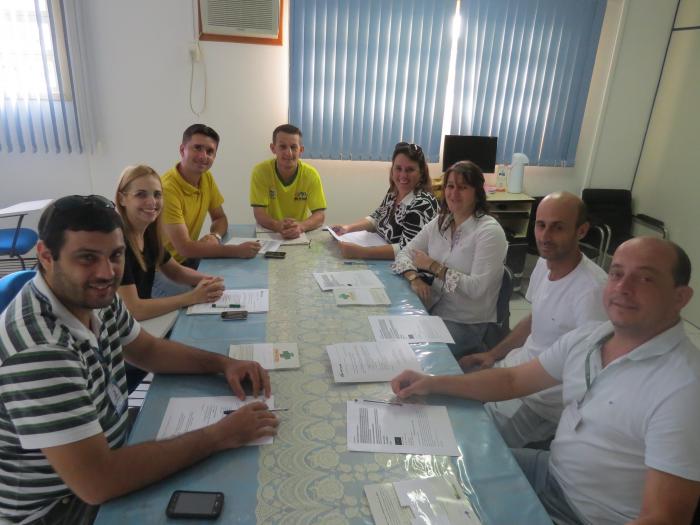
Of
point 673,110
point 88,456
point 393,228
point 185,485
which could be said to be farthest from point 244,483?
point 673,110

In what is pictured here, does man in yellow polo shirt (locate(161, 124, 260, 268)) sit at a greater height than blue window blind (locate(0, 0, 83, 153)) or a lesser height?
lesser

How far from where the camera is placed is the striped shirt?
854mm

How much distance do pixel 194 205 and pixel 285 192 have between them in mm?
625

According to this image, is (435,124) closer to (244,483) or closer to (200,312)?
(200,312)

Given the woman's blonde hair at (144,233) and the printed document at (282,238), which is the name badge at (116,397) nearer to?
the woman's blonde hair at (144,233)

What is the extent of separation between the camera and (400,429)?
1.11 m

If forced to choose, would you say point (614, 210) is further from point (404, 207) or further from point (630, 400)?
point (630, 400)

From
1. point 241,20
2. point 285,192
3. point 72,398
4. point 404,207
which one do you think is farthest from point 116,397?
point 241,20

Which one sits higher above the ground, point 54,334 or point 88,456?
point 54,334

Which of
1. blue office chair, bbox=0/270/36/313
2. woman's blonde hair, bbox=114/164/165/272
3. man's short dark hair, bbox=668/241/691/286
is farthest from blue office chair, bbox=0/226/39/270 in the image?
man's short dark hair, bbox=668/241/691/286

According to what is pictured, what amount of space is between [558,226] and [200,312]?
1344 mm

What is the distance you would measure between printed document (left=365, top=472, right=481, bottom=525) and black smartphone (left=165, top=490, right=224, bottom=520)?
0.29 m

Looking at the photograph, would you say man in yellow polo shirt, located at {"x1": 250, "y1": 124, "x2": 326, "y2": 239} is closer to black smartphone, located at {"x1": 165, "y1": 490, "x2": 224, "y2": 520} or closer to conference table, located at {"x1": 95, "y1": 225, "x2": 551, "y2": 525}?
conference table, located at {"x1": 95, "y1": 225, "x2": 551, "y2": 525}

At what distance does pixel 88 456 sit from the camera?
2.87 feet
